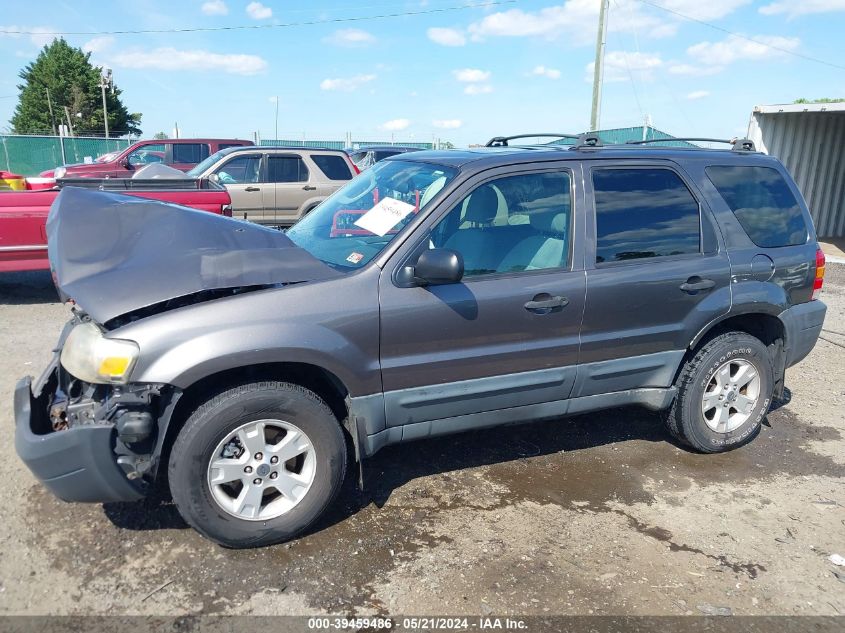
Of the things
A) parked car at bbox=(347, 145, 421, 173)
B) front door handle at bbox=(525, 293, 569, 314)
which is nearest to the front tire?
A: front door handle at bbox=(525, 293, 569, 314)

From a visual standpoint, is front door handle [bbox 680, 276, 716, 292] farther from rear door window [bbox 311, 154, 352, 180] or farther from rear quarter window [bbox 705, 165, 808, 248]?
rear door window [bbox 311, 154, 352, 180]

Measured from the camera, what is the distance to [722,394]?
4.33 m

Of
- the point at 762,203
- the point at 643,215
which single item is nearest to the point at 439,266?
the point at 643,215

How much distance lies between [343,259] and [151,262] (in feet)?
3.16

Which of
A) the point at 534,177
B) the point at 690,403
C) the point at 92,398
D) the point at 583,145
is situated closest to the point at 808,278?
the point at 690,403

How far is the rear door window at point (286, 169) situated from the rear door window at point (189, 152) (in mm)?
4140

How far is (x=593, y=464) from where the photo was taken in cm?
424

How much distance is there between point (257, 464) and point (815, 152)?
15.2 metres

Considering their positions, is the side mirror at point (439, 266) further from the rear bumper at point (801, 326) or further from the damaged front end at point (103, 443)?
the rear bumper at point (801, 326)

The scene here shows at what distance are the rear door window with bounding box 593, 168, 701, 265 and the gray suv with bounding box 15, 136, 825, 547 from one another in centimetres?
1

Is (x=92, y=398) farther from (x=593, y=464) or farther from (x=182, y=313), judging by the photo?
(x=593, y=464)

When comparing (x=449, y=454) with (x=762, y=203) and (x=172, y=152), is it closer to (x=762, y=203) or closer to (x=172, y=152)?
(x=762, y=203)

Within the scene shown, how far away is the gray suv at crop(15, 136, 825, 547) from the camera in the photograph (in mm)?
2939

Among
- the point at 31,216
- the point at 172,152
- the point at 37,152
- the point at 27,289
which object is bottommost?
the point at 27,289
